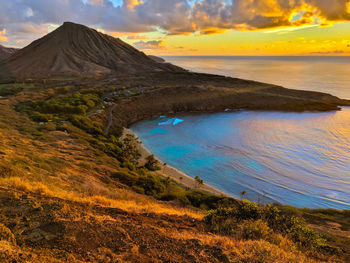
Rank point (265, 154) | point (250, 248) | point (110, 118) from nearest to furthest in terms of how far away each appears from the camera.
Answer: point (250, 248), point (265, 154), point (110, 118)

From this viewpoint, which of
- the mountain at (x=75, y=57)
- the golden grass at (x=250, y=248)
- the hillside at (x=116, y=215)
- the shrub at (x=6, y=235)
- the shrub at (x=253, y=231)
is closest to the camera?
the shrub at (x=6, y=235)

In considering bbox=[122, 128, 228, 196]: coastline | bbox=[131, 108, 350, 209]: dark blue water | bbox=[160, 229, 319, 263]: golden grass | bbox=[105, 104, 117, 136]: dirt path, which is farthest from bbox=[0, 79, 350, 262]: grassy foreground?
bbox=[105, 104, 117, 136]: dirt path

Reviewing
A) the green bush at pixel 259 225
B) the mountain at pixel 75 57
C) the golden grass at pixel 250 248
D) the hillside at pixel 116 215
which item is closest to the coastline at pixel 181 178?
the hillside at pixel 116 215

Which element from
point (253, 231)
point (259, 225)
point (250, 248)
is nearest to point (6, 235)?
point (250, 248)

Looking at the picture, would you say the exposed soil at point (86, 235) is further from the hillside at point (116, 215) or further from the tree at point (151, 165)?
the tree at point (151, 165)

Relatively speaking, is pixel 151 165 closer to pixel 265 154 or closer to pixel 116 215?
pixel 265 154

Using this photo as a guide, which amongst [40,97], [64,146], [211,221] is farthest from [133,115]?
[211,221]
